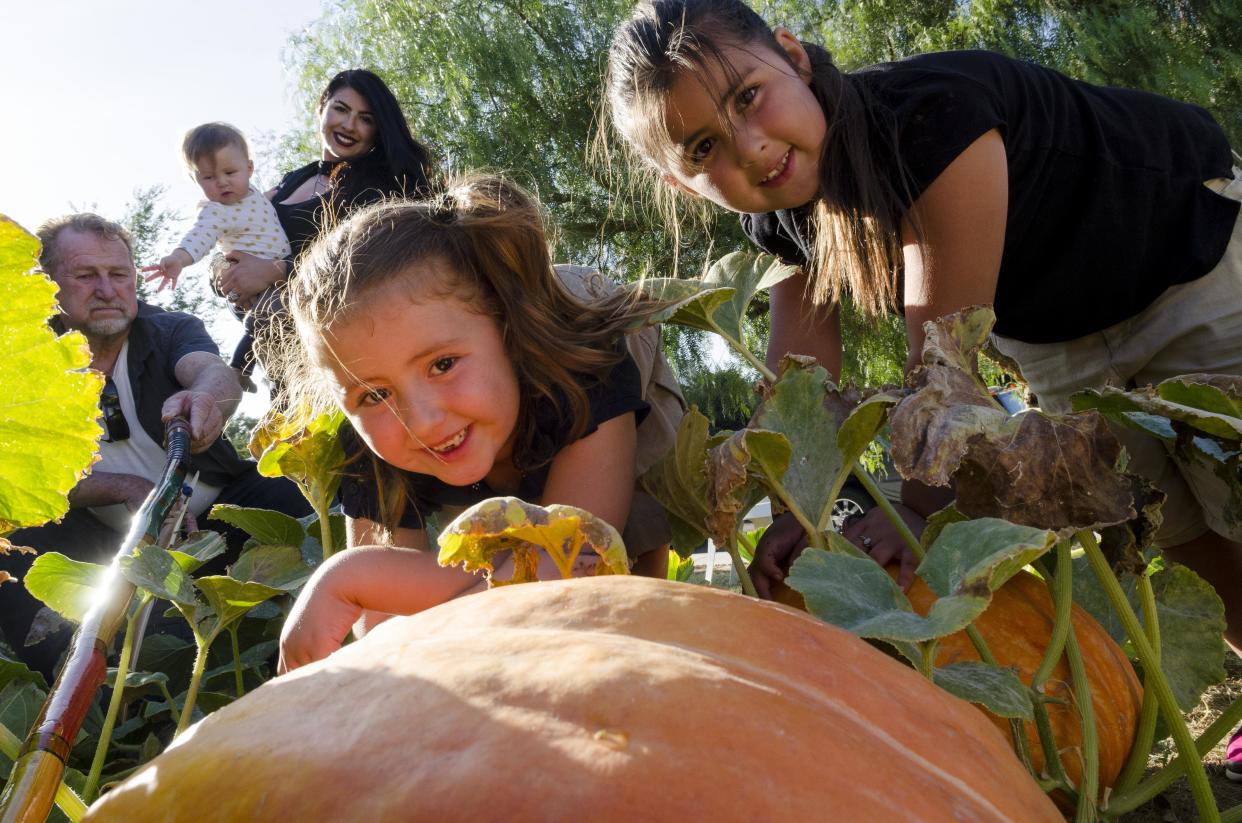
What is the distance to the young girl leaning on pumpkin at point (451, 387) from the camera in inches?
50.0

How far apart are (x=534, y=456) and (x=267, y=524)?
0.50 m

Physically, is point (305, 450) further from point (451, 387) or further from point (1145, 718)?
point (1145, 718)

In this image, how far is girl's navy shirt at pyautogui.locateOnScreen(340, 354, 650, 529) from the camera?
5.02ft

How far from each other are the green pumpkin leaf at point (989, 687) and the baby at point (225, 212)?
3.53m

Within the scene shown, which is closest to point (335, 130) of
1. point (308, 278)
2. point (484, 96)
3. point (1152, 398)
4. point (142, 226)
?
point (308, 278)

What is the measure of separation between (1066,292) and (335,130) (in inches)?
118

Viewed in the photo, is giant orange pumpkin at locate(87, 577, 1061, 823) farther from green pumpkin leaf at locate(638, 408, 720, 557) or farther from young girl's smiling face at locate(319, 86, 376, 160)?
young girl's smiling face at locate(319, 86, 376, 160)

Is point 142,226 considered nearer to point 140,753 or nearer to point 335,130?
point 335,130

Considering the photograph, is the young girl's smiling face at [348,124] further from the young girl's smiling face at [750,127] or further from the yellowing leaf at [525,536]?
the yellowing leaf at [525,536]

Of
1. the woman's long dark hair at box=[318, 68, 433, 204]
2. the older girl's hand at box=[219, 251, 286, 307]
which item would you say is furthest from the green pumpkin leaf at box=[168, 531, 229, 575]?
the older girl's hand at box=[219, 251, 286, 307]

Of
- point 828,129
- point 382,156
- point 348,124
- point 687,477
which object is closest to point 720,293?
point 687,477

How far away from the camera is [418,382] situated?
1.41m

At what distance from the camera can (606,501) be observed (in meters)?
1.45

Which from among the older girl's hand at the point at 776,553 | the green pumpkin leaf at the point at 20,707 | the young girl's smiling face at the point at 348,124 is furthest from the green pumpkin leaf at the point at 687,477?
the young girl's smiling face at the point at 348,124
